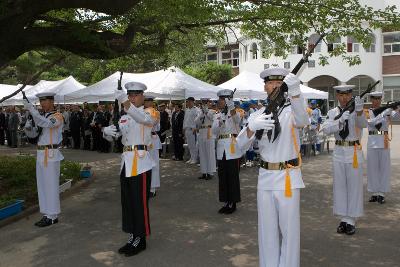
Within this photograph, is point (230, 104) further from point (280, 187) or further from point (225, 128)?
point (280, 187)

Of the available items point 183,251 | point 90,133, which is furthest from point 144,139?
point 90,133

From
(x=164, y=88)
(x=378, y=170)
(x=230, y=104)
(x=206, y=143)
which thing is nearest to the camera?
(x=230, y=104)

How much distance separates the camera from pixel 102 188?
33.9 feet

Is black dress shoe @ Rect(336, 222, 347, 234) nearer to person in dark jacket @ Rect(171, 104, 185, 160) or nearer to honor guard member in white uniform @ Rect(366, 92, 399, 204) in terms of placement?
honor guard member in white uniform @ Rect(366, 92, 399, 204)

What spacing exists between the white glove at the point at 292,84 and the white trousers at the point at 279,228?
3.14 ft

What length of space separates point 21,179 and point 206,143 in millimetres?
4906

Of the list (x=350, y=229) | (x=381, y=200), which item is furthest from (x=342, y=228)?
(x=381, y=200)

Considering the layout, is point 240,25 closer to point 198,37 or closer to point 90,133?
point 198,37

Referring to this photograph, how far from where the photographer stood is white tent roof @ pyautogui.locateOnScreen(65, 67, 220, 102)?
15.6 metres

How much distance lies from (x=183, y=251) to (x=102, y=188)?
501 centimetres

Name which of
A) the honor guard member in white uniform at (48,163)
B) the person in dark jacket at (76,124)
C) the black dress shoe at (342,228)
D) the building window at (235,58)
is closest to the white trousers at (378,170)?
the black dress shoe at (342,228)

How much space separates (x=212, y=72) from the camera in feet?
128

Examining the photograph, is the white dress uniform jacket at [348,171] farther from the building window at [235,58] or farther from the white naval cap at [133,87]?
the building window at [235,58]

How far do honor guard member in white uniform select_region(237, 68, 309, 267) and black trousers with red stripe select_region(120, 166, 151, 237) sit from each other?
2.00m
